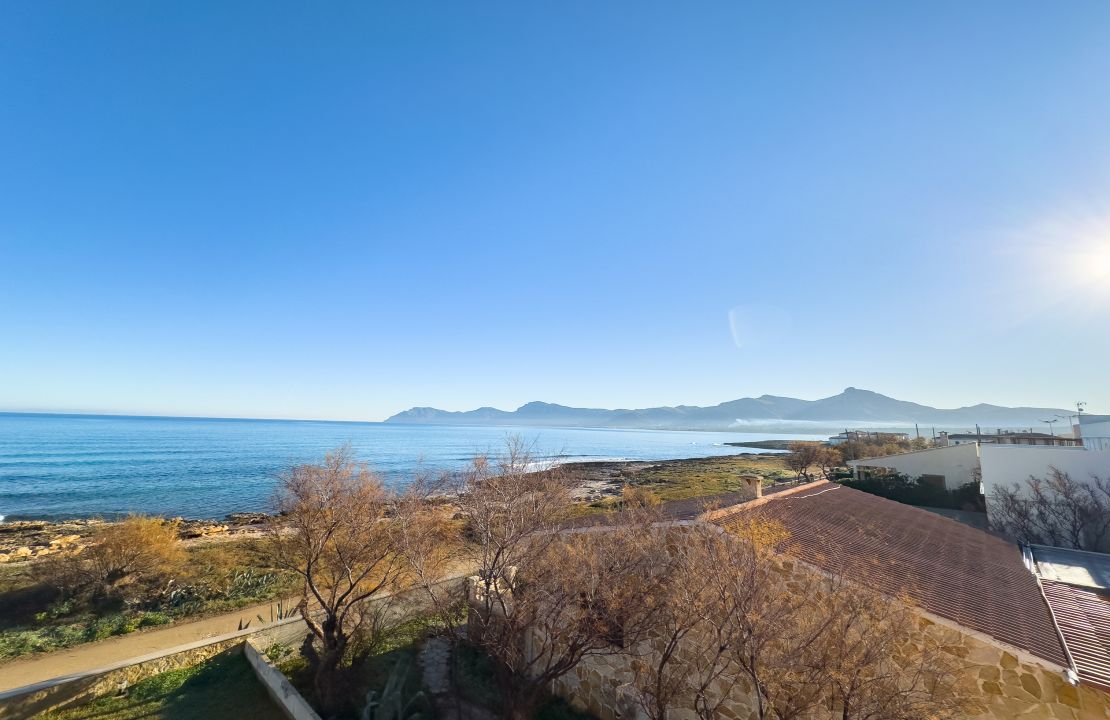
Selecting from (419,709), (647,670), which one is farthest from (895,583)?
(419,709)

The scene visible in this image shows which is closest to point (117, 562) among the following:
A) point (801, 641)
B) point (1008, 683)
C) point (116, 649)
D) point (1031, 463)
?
point (116, 649)

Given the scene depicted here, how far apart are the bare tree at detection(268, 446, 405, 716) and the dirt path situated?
7.96 ft

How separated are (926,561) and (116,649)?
71.6 ft

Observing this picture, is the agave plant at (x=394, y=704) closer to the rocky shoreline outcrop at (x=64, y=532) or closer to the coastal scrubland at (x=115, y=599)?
the coastal scrubland at (x=115, y=599)

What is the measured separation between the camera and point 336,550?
1360cm

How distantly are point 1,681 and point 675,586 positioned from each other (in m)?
16.3

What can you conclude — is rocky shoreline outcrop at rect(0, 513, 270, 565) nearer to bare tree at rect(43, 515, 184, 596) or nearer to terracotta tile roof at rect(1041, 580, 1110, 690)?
bare tree at rect(43, 515, 184, 596)

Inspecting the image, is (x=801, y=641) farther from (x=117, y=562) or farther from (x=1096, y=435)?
(x=1096, y=435)

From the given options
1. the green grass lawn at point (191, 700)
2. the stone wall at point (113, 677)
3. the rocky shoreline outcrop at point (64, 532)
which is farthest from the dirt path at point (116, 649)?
the rocky shoreline outcrop at point (64, 532)

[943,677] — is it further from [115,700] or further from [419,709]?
[115,700]

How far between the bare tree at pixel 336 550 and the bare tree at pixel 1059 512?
1038 inches

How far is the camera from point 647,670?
977cm

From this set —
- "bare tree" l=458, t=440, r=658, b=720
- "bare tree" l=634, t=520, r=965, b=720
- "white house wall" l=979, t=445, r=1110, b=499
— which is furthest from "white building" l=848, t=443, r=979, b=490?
"bare tree" l=458, t=440, r=658, b=720

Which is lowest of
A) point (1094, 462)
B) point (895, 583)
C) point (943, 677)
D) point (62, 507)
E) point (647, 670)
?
point (62, 507)
